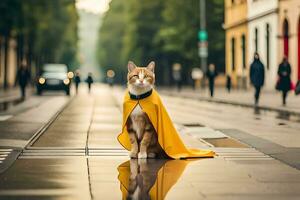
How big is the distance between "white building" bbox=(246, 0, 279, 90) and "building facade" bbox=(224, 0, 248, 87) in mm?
1672

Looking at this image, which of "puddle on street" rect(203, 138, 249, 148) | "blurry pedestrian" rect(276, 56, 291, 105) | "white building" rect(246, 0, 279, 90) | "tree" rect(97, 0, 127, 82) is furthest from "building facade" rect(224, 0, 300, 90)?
"tree" rect(97, 0, 127, 82)

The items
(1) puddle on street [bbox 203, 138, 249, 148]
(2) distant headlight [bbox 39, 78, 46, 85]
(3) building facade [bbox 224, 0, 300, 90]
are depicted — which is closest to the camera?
(1) puddle on street [bbox 203, 138, 249, 148]

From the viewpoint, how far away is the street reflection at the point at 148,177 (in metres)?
9.09

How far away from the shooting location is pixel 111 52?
5162 inches

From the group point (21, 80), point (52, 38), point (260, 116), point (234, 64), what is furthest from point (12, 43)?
point (260, 116)

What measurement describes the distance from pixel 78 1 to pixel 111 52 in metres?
49.7

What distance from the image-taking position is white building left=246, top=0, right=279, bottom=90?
51750 mm

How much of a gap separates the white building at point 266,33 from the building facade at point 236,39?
1.67 m

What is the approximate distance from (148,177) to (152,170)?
2.42 feet

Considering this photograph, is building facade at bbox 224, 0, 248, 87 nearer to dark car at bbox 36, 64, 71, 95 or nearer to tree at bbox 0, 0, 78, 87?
dark car at bbox 36, 64, 71, 95

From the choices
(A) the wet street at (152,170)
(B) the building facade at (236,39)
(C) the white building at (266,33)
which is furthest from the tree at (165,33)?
(A) the wet street at (152,170)

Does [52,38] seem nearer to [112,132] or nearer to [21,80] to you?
[21,80]

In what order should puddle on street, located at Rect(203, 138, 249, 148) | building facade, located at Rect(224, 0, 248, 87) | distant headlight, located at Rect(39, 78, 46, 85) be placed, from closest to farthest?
puddle on street, located at Rect(203, 138, 249, 148) → distant headlight, located at Rect(39, 78, 46, 85) → building facade, located at Rect(224, 0, 248, 87)

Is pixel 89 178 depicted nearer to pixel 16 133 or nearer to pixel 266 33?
pixel 16 133
